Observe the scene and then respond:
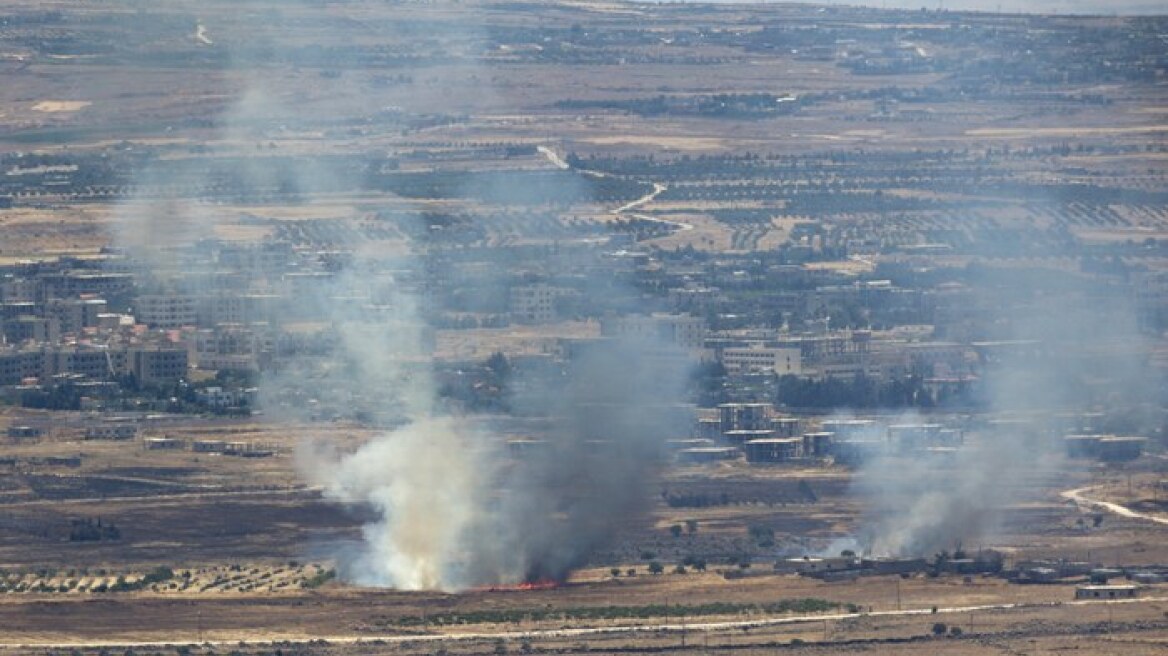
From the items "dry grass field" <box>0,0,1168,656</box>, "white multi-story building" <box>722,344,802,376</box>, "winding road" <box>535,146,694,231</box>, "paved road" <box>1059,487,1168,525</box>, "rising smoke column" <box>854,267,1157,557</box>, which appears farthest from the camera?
"winding road" <box>535,146,694,231</box>

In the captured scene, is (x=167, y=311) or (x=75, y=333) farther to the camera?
(x=167, y=311)

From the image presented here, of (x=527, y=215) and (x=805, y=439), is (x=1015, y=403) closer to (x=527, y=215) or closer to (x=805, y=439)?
(x=805, y=439)

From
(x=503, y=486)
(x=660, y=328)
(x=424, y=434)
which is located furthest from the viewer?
(x=660, y=328)

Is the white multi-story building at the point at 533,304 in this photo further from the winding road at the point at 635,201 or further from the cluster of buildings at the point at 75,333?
the winding road at the point at 635,201

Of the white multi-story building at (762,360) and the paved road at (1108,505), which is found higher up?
the white multi-story building at (762,360)

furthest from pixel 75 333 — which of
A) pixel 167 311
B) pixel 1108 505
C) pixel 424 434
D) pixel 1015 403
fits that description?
pixel 1108 505

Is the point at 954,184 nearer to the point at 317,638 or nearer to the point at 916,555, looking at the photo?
the point at 916,555

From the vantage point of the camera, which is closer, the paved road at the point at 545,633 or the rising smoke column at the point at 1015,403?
the paved road at the point at 545,633

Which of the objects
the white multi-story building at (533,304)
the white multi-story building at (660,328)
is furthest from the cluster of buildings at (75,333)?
the white multi-story building at (660,328)

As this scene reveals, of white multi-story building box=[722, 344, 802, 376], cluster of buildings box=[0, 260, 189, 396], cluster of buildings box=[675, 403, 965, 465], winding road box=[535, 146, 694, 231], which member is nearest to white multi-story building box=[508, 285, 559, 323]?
white multi-story building box=[722, 344, 802, 376]

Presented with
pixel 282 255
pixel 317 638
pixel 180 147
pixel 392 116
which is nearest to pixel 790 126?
pixel 392 116

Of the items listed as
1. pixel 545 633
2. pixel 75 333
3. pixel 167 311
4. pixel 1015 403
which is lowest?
pixel 545 633

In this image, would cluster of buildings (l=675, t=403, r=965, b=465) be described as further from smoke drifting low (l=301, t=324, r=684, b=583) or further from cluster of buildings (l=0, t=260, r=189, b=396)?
cluster of buildings (l=0, t=260, r=189, b=396)
